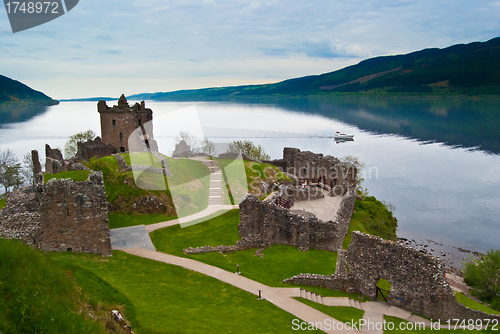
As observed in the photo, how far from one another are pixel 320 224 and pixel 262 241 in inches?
209

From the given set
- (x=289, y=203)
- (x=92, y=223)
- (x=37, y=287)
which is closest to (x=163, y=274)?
(x=92, y=223)

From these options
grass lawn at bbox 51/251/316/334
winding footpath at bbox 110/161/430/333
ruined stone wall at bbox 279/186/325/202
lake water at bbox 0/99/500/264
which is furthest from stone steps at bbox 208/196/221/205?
lake water at bbox 0/99/500/264

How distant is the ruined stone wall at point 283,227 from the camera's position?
30.0 m

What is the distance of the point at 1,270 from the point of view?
41.3 feet

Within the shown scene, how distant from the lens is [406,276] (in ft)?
72.2

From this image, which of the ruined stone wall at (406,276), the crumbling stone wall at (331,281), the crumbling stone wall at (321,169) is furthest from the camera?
the crumbling stone wall at (321,169)

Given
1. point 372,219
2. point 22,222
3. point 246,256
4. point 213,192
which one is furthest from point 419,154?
point 22,222

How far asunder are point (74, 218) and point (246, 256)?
13.2 meters

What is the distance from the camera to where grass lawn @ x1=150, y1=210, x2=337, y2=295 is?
26.7 metres

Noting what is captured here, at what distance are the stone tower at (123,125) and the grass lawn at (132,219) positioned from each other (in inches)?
910

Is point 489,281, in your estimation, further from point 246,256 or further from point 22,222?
point 22,222

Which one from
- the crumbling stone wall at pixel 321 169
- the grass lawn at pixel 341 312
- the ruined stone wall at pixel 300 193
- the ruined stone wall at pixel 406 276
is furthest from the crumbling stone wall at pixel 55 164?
the ruined stone wall at pixel 406 276

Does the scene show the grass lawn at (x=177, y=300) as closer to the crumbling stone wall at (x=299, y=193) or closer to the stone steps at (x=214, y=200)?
the stone steps at (x=214, y=200)

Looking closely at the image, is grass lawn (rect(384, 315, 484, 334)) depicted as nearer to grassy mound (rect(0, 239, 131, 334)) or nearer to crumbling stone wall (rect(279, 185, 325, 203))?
grassy mound (rect(0, 239, 131, 334))
